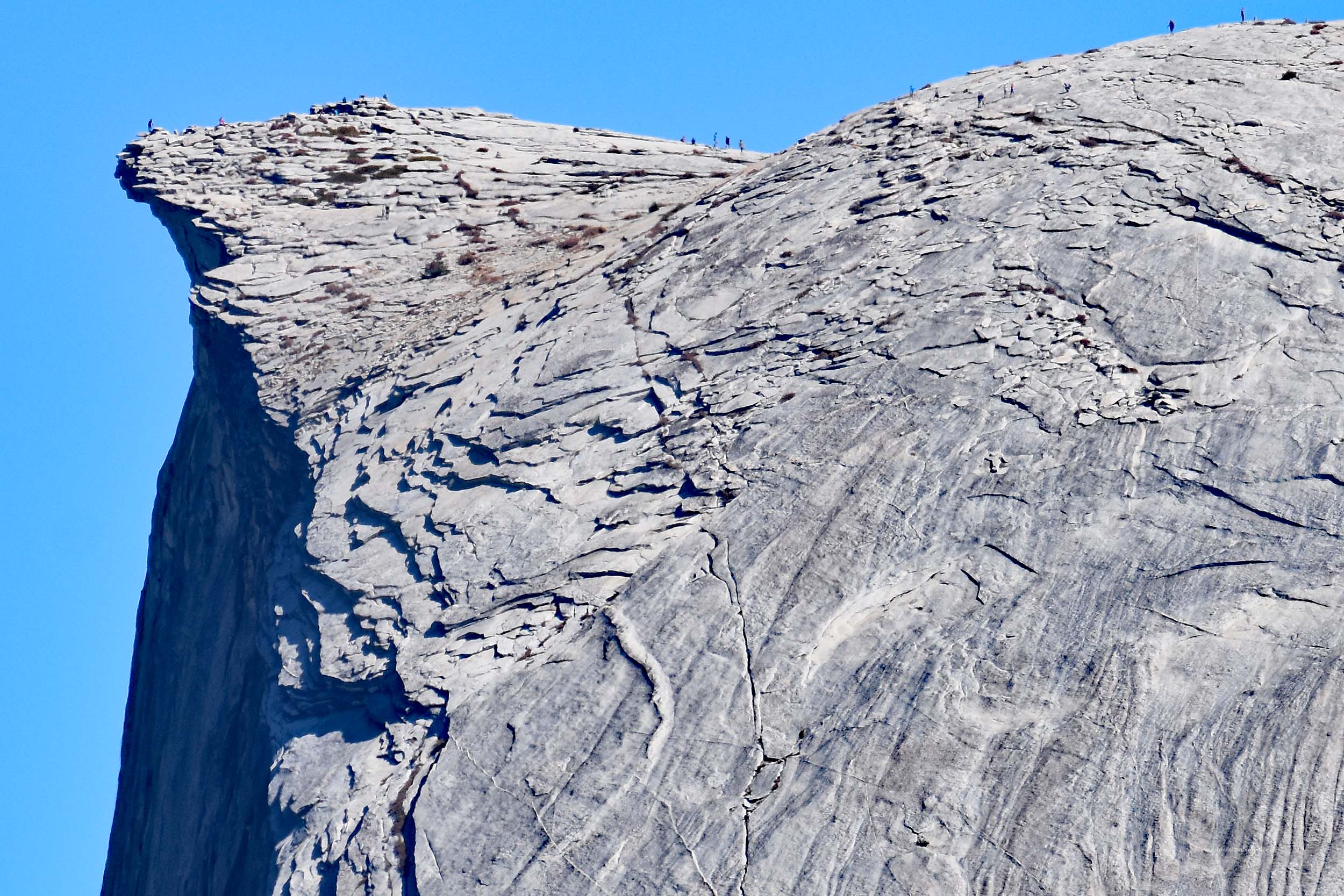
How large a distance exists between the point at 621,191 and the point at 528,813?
79.4ft

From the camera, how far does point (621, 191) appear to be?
120ft

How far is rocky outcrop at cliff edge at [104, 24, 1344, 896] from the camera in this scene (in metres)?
15.2

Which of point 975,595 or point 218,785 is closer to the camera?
point 975,595

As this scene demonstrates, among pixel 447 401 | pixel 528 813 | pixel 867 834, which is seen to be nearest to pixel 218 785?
pixel 447 401

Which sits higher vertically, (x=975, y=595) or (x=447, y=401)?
(x=447, y=401)

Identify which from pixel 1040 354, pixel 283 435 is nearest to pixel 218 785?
pixel 283 435

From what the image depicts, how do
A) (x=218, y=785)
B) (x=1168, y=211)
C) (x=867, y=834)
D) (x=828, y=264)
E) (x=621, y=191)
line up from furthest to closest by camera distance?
(x=621, y=191)
(x=218, y=785)
(x=828, y=264)
(x=1168, y=211)
(x=867, y=834)

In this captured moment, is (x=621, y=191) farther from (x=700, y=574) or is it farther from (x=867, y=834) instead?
(x=867, y=834)

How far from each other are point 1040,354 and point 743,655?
821cm

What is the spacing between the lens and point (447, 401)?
26422 millimetres

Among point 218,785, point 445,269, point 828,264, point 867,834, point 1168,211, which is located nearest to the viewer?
point 867,834

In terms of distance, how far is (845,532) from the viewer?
18.7 meters

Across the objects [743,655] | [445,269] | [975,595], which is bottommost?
[743,655]

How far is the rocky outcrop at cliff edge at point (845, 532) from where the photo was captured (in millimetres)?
15188
